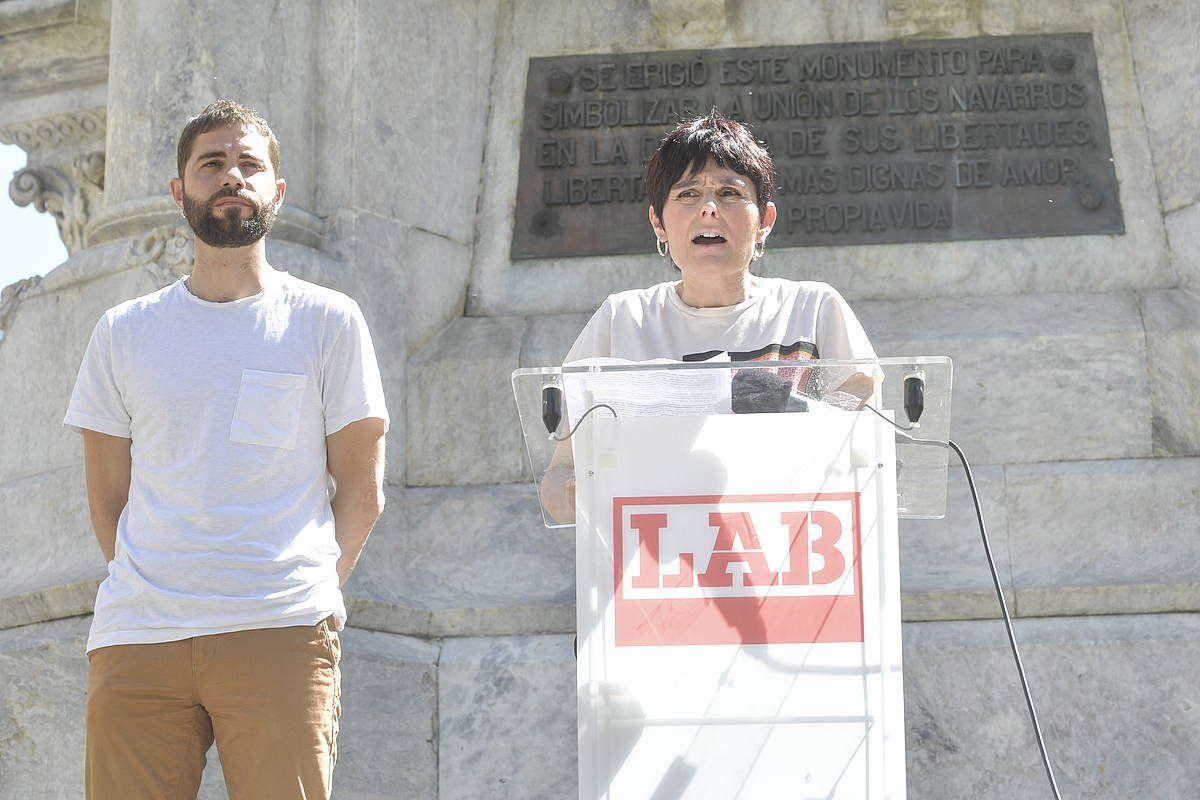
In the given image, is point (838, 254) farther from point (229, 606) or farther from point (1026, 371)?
point (229, 606)

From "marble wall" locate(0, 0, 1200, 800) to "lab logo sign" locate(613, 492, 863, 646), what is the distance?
214cm

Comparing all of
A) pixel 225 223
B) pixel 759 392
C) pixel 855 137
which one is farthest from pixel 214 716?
pixel 855 137

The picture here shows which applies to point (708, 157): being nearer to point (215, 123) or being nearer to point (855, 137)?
point (215, 123)

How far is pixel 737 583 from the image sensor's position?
2.60 metres

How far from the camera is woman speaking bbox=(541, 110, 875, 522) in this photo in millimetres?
3062

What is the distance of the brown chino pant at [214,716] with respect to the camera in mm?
2934

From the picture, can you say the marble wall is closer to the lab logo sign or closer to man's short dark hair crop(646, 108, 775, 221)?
man's short dark hair crop(646, 108, 775, 221)

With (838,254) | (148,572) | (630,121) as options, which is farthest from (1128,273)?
(148,572)

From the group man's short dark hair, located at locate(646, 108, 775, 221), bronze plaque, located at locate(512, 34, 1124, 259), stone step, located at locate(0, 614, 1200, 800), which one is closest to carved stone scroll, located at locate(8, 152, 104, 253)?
bronze plaque, located at locate(512, 34, 1124, 259)

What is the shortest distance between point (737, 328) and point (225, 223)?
1.10m

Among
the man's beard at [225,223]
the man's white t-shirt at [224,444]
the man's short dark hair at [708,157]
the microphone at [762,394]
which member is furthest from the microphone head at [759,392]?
the man's beard at [225,223]

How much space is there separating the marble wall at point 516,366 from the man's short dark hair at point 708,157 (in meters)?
1.94

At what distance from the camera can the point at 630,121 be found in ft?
19.2

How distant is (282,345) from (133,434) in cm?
35
